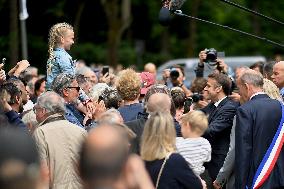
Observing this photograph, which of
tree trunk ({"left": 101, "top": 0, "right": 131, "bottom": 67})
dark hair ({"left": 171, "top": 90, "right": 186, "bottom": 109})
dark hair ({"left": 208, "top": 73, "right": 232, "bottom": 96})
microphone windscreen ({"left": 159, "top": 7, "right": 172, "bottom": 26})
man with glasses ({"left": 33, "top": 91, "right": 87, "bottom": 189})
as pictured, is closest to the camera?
man with glasses ({"left": 33, "top": 91, "right": 87, "bottom": 189})

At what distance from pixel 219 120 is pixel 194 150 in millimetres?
1858

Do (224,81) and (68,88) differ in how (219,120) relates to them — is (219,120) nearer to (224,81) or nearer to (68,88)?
(224,81)

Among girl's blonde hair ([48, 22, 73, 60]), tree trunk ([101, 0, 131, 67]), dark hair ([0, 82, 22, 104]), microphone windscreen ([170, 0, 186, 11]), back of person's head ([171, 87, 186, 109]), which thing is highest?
microphone windscreen ([170, 0, 186, 11])

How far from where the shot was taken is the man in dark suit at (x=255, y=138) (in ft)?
31.8

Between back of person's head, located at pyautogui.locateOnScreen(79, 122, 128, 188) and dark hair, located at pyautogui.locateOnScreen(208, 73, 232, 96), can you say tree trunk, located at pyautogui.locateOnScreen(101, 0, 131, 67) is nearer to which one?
dark hair, located at pyautogui.locateOnScreen(208, 73, 232, 96)

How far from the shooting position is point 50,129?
8.27 meters

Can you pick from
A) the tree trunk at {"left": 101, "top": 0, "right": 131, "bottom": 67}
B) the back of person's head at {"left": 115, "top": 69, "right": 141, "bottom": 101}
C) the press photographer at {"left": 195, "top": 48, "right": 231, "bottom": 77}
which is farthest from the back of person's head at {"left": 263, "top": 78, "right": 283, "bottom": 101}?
the tree trunk at {"left": 101, "top": 0, "right": 131, "bottom": 67}

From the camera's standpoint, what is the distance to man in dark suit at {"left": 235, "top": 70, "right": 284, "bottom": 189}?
9695mm

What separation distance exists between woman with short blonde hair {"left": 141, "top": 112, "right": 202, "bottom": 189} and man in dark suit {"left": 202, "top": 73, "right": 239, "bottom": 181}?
3378mm

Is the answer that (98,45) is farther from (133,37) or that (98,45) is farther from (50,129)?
(50,129)

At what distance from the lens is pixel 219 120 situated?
10625 mm

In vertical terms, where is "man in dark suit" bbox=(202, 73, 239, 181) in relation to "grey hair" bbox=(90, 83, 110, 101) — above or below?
below

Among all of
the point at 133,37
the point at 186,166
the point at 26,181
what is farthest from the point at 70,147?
the point at 133,37

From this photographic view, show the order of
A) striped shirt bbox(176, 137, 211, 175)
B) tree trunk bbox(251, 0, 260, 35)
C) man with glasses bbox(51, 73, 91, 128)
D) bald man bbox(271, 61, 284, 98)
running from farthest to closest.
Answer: tree trunk bbox(251, 0, 260, 35), bald man bbox(271, 61, 284, 98), man with glasses bbox(51, 73, 91, 128), striped shirt bbox(176, 137, 211, 175)
